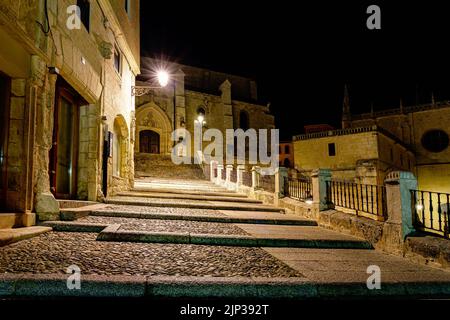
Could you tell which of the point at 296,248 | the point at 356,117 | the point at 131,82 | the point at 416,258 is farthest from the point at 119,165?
the point at 356,117

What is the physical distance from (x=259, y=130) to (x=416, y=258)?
33.2 m

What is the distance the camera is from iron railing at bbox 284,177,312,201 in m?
9.88

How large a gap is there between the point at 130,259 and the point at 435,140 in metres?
37.8

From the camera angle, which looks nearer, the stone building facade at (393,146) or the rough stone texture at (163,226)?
the rough stone texture at (163,226)

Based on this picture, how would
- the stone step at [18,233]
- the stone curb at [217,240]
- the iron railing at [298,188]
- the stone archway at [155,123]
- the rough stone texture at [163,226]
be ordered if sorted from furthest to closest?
the stone archway at [155,123] < the iron railing at [298,188] < the rough stone texture at [163,226] < the stone curb at [217,240] < the stone step at [18,233]

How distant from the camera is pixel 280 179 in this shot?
1086 centimetres

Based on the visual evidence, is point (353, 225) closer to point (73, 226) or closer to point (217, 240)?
point (217, 240)

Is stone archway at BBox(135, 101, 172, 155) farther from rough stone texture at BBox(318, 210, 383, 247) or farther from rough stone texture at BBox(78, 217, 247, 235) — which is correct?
rough stone texture at BBox(318, 210, 383, 247)

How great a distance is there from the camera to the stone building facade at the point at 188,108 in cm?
2828

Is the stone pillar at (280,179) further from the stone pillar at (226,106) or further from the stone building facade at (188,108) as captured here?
the stone pillar at (226,106)

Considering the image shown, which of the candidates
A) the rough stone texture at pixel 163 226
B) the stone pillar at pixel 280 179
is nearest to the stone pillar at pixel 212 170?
the stone pillar at pixel 280 179

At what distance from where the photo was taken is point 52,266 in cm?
346

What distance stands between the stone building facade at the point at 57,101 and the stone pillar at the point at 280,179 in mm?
5858
